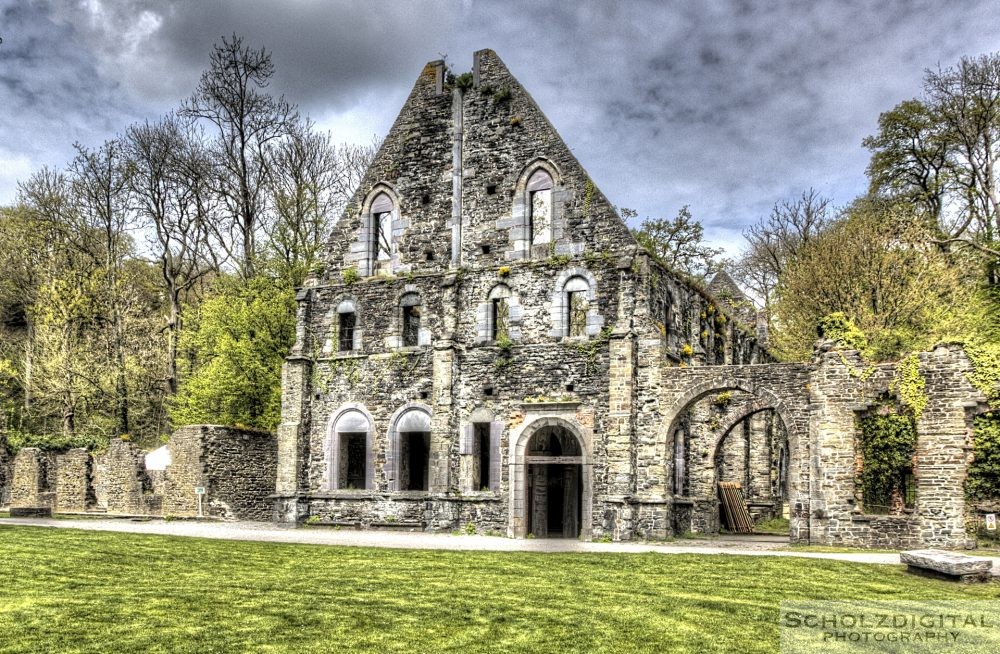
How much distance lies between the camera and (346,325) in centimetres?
2897

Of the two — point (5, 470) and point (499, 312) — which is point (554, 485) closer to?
point (499, 312)

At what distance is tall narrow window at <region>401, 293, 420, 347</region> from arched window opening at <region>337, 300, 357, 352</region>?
5.35 ft

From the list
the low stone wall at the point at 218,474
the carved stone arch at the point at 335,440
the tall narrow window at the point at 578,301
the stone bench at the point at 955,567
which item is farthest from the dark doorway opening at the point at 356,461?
the stone bench at the point at 955,567

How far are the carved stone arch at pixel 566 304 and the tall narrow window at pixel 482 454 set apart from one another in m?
3.43

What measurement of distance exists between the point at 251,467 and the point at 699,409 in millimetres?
14901

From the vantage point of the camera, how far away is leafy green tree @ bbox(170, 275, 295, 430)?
34.6 meters

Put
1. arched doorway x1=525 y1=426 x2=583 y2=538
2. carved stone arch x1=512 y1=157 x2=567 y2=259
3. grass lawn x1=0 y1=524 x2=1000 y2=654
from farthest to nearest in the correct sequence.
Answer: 1. arched doorway x1=525 y1=426 x2=583 y2=538
2. carved stone arch x1=512 y1=157 x2=567 y2=259
3. grass lawn x1=0 y1=524 x2=1000 y2=654

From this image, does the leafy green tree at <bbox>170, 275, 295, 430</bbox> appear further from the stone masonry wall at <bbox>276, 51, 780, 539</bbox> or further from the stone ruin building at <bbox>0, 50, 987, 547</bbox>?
the stone masonry wall at <bbox>276, 51, 780, 539</bbox>

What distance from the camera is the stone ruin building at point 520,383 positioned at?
22.3 meters

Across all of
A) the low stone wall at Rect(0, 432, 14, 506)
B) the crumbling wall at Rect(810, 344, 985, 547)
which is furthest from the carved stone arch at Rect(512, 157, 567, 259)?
the low stone wall at Rect(0, 432, 14, 506)

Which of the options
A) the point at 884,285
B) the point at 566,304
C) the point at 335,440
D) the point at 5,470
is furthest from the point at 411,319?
the point at 5,470

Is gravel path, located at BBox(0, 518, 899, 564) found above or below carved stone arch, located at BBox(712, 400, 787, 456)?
below

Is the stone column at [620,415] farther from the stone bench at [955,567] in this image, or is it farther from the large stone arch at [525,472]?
the stone bench at [955,567]

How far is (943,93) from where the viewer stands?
119 feet
